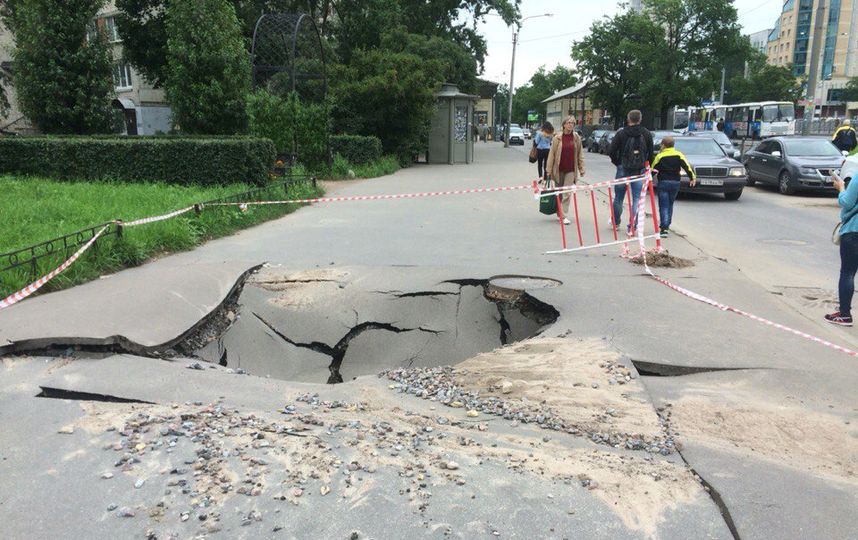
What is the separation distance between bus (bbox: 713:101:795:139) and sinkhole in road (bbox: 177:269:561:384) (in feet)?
124

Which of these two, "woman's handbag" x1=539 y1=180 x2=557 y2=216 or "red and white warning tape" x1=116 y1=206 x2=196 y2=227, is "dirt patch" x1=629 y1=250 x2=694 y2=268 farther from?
"red and white warning tape" x1=116 y1=206 x2=196 y2=227

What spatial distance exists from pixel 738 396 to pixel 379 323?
11.0 feet

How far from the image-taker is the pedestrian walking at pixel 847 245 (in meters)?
5.83

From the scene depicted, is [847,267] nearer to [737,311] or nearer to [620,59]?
[737,311]

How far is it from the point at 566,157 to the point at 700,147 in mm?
6946

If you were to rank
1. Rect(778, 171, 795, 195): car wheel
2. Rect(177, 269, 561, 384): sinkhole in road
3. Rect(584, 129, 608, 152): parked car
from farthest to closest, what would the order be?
Rect(584, 129, 608, 152): parked car < Rect(778, 171, 795, 195): car wheel < Rect(177, 269, 561, 384): sinkhole in road

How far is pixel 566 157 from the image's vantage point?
11.1 m

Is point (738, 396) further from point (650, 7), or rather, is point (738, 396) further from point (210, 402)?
point (650, 7)

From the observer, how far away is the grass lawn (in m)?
7.10

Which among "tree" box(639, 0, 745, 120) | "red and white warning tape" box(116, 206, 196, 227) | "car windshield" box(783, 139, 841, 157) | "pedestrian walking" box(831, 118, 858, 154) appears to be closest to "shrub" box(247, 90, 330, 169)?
"red and white warning tape" box(116, 206, 196, 227)

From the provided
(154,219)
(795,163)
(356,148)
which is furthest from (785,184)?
(154,219)

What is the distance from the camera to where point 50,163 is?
14.7 meters

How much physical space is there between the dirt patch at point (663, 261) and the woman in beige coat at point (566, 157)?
298cm

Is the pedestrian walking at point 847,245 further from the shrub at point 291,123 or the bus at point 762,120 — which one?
the bus at point 762,120
